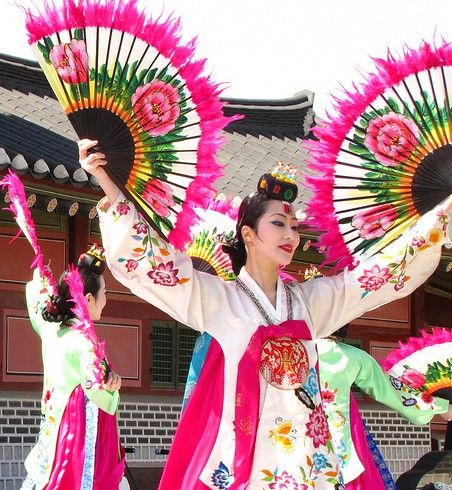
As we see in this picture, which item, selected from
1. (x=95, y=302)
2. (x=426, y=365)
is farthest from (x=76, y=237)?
(x=426, y=365)

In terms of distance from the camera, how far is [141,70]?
4.93 meters

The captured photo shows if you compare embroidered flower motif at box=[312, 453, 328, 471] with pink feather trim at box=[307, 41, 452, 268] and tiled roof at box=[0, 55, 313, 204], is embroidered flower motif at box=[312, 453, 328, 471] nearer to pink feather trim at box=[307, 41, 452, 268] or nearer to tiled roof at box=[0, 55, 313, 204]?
pink feather trim at box=[307, 41, 452, 268]

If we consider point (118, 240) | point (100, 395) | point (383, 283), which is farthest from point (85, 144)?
point (100, 395)

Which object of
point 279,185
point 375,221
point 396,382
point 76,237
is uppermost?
point 76,237

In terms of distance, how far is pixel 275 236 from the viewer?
5227 millimetres

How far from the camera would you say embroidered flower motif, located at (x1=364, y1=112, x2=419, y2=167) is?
5426 millimetres

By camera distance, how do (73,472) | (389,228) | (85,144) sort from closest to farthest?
(85,144) < (389,228) < (73,472)

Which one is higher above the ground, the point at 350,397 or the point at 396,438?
the point at 350,397

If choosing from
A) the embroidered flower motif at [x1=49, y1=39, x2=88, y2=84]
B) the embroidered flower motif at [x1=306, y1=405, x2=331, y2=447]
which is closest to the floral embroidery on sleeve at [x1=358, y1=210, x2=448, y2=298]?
the embroidered flower motif at [x1=306, y1=405, x2=331, y2=447]

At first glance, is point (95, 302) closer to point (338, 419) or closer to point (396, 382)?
point (338, 419)

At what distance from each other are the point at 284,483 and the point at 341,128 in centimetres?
159

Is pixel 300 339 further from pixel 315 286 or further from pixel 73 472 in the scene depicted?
pixel 73 472

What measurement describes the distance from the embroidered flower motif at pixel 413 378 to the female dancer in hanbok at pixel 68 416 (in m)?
1.73

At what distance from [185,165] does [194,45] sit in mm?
484
